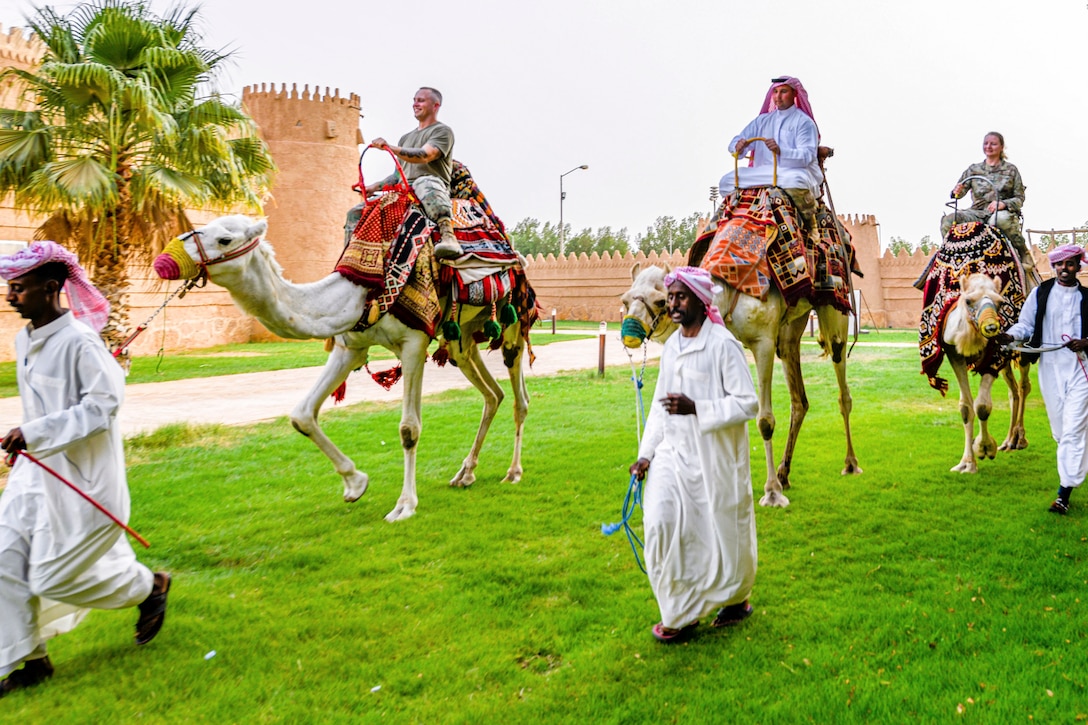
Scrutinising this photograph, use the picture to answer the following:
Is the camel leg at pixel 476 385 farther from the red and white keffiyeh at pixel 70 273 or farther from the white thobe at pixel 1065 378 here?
the white thobe at pixel 1065 378

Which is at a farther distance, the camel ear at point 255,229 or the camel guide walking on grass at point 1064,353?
the camel guide walking on grass at point 1064,353

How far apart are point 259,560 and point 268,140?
2533cm

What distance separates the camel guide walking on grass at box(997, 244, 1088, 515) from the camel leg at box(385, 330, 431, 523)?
170 inches

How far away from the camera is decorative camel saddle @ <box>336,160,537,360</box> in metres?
5.96

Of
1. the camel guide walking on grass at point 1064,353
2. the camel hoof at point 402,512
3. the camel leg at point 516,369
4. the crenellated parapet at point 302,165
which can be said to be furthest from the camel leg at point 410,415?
the crenellated parapet at point 302,165

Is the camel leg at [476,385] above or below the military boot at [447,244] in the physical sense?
below

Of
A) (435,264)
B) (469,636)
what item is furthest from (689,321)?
(435,264)

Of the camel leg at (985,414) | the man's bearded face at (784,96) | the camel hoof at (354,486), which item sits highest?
the man's bearded face at (784,96)

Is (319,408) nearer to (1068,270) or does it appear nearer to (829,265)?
(829,265)

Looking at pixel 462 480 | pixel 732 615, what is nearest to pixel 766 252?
pixel 732 615

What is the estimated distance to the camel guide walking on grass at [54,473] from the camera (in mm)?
3422

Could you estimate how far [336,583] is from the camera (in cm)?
489

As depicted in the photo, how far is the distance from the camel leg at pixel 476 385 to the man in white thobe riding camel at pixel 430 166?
48.0 inches

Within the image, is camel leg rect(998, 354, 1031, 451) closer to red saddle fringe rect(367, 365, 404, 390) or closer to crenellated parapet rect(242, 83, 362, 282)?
red saddle fringe rect(367, 365, 404, 390)
